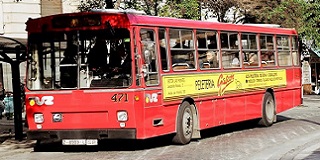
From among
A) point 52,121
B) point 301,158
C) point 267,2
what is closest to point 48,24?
point 52,121

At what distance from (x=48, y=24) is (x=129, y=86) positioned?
7.28ft

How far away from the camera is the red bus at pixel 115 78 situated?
13523 mm

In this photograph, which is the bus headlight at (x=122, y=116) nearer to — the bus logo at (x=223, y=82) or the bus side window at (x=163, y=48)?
Answer: the bus side window at (x=163, y=48)

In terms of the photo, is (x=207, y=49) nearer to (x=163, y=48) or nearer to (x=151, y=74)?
(x=163, y=48)

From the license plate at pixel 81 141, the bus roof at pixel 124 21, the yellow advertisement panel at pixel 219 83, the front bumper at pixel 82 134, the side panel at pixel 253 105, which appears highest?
the bus roof at pixel 124 21

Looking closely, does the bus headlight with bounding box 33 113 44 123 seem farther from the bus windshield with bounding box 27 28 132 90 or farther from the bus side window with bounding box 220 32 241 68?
the bus side window with bounding box 220 32 241 68


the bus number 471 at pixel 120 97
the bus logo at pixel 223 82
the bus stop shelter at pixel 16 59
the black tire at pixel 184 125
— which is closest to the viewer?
the bus number 471 at pixel 120 97

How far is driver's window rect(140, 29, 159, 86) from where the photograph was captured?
13789 mm

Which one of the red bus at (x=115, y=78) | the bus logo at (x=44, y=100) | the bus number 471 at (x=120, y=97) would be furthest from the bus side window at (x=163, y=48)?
the bus logo at (x=44, y=100)

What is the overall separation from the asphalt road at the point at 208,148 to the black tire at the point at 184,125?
0.16 metres

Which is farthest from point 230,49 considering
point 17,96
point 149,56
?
point 17,96

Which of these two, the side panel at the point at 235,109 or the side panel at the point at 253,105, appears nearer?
the side panel at the point at 235,109

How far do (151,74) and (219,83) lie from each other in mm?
3082

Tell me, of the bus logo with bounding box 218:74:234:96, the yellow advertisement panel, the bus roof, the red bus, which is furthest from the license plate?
the bus logo with bounding box 218:74:234:96
